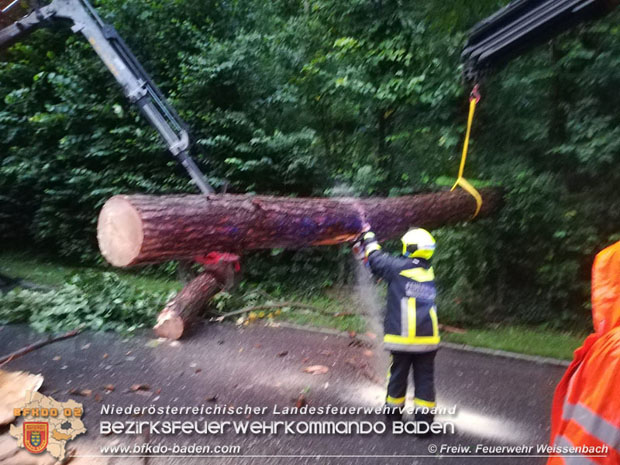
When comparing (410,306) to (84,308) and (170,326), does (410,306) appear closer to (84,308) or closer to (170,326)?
(170,326)

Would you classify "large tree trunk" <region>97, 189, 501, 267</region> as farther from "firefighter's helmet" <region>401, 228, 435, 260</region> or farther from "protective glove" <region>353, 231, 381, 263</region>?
"firefighter's helmet" <region>401, 228, 435, 260</region>

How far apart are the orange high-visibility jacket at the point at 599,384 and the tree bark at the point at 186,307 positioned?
3821mm

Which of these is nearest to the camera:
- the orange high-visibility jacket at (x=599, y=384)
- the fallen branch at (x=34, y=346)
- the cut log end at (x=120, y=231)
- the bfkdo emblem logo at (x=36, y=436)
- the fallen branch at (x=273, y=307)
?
the orange high-visibility jacket at (x=599, y=384)

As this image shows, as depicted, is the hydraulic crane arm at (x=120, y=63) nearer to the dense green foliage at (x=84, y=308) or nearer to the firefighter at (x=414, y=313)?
the dense green foliage at (x=84, y=308)

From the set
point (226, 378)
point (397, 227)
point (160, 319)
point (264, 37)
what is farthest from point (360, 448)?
point (264, 37)

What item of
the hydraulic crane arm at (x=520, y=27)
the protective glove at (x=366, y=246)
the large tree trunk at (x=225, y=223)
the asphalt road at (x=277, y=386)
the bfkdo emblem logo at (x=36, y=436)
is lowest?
the asphalt road at (x=277, y=386)

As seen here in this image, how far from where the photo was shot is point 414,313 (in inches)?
110

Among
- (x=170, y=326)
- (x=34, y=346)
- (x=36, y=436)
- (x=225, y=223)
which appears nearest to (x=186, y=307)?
(x=170, y=326)

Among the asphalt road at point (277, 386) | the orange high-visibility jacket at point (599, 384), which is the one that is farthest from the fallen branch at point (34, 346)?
the orange high-visibility jacket at point (599, 384)

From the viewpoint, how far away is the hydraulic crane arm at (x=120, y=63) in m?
6.11

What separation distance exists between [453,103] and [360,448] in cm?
442

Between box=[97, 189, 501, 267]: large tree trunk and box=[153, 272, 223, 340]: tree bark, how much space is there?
1880 millimetres

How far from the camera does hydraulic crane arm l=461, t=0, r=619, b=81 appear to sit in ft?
9.13

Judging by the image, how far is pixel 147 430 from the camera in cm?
250
